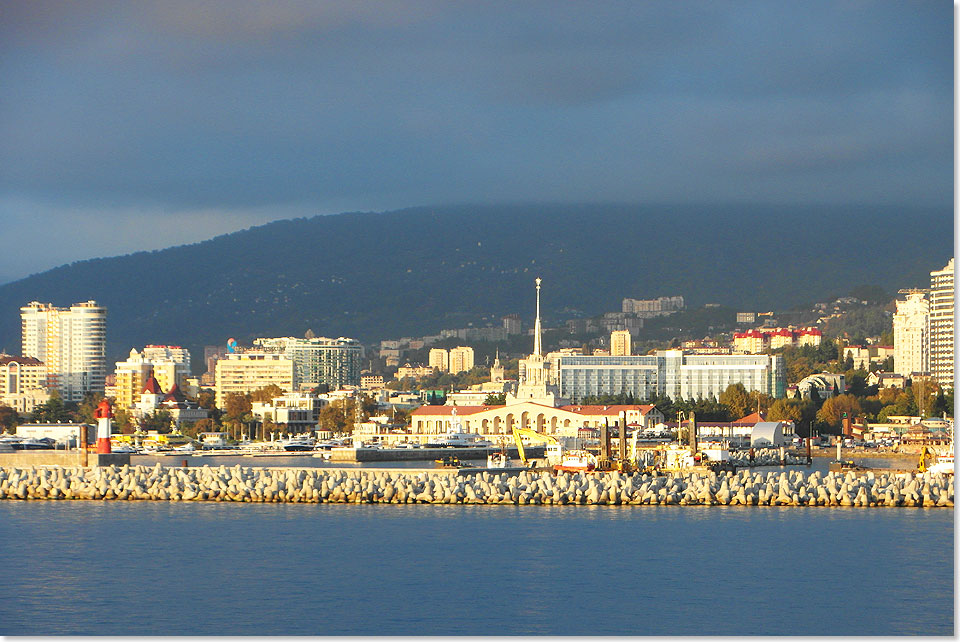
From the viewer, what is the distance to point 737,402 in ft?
209

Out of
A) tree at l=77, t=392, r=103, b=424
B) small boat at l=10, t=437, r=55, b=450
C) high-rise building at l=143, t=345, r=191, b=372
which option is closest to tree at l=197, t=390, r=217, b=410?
tree at l=77, t=392, r=103, b=424

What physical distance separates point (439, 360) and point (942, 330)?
187 ft

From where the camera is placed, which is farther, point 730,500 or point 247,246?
point 247,246

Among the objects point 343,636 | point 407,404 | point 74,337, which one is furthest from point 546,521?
point 74,337

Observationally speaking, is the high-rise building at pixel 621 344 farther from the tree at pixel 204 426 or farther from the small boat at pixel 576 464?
the small boat at pixel 576 464

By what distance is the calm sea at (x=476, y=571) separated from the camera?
1155cm

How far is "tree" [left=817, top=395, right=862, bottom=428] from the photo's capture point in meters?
60.0

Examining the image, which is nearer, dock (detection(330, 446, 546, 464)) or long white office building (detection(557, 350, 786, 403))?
dock (detection(330, 446, 546, 464))

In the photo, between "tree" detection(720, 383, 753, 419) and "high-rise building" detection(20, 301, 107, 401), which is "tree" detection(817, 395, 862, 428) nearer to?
"tree" detection(720, 383, 753, 419)

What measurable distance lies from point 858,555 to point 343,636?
6.82 m

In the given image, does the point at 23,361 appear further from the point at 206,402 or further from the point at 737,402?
the point at 737,402

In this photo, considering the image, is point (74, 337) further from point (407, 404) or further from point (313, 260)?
point (313, 260)

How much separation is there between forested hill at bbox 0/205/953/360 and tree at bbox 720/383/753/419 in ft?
241

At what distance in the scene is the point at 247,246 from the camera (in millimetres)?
164875
